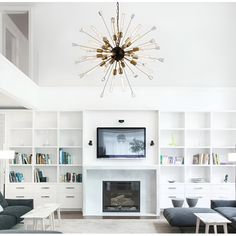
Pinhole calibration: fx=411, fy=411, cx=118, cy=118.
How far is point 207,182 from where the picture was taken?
27.7ft

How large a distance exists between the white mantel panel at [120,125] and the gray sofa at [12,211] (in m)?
1.80

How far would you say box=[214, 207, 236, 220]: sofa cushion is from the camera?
20.2 ft

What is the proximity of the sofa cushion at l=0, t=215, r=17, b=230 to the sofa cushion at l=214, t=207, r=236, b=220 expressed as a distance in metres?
3.13

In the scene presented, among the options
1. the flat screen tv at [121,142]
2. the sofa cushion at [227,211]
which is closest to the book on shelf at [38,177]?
the flat screen tv at [121,142]

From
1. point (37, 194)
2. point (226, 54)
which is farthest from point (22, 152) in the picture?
point (226, 54)

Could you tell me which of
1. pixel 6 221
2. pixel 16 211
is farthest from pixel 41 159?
pixel 6 221

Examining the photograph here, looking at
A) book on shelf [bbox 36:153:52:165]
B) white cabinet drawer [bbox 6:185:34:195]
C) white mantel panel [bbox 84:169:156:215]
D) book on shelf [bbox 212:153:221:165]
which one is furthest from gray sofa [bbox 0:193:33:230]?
book on shelf [bbox 212:153:221:165]

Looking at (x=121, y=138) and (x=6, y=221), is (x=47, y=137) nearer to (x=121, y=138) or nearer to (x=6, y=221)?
(x=121, y=138)

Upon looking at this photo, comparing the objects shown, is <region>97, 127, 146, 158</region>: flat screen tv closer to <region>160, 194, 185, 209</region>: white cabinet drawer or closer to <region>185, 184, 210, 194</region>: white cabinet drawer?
<region>160, 194, 185, 209</region>: white cabinet drawer

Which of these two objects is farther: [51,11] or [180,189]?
[180,189]

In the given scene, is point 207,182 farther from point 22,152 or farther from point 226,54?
point 22,152

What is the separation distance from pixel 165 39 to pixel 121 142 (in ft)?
7.36

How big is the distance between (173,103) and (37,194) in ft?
11.1

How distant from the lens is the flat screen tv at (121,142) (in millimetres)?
8414
